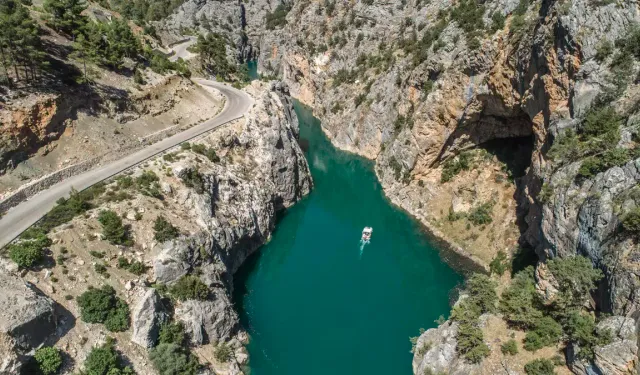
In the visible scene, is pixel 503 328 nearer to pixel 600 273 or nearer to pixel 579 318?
pixel 579 318

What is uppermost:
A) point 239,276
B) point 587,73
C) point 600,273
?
point 587,73

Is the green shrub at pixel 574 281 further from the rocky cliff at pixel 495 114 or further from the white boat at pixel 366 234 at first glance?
the white boat at pixel 366 234

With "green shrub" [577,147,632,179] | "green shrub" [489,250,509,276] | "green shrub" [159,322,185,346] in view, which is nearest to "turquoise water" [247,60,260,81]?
"green shrub" [489,250,509,276]

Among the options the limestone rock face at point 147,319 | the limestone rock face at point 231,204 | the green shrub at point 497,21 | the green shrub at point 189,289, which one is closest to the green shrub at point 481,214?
the green shrub at point 497,21

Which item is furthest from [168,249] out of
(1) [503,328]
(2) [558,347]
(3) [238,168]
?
(2) [558,347]

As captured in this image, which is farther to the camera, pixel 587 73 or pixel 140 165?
pixel 140 165

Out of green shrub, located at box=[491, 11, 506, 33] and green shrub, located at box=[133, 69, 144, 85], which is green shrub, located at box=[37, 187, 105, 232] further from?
green shrub, located at box=[491, 11, 506, 33]
